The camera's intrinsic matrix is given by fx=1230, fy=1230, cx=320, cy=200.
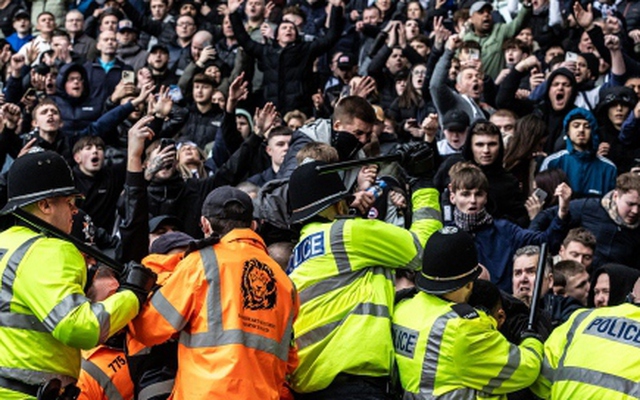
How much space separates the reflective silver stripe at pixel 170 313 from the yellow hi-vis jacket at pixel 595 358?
2.08 m

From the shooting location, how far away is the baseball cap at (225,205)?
273 inches

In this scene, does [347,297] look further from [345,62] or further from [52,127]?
[345,62]

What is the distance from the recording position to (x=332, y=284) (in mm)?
7254

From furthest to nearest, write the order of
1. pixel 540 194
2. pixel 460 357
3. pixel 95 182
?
pixel 95 182 < pixel 540 194 < pixel 460 357

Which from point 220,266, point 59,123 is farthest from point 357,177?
point 59,123

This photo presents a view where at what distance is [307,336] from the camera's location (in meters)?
7.25

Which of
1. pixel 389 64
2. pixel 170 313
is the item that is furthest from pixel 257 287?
pixel 389 64

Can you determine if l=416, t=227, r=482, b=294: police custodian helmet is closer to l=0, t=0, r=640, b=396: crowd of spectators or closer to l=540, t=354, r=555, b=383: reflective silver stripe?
l=540, t=354, r=555, b=383: reflective silver stripe

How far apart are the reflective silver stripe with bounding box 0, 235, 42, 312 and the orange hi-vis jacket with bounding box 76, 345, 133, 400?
0.89 metres

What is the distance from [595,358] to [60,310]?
2.88 meters

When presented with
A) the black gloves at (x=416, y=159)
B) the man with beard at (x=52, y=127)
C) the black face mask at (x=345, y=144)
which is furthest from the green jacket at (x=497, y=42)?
the black gloves at (x=416, y=159)

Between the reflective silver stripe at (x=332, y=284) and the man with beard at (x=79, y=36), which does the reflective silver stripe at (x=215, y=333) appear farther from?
the man with beard at (x=79, y=36)

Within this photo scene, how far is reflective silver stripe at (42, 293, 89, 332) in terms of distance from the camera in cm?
625

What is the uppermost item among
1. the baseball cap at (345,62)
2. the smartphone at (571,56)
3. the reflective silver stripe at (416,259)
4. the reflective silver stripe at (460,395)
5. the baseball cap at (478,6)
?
the baseball cap at (478,6)
